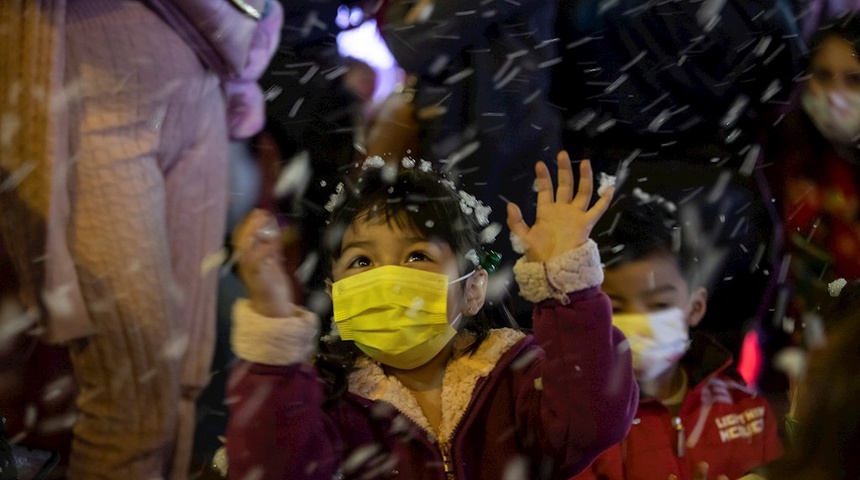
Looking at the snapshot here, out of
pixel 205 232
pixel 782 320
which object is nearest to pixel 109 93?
pixel 205 232

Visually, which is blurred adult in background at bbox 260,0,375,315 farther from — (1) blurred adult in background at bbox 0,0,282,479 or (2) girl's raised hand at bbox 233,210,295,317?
(2) girl's raised hand at bbox 233,210,295,317

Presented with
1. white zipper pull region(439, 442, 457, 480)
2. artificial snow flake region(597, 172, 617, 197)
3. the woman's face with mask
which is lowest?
white zipper pull region(439, 442, 457, 480)

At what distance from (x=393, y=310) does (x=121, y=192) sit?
0.44 m

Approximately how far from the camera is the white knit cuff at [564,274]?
45.8 inches

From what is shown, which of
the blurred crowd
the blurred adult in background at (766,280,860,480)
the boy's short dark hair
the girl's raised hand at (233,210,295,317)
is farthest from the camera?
the boy's short dark hair

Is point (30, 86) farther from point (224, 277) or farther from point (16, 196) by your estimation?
point (224, 277)

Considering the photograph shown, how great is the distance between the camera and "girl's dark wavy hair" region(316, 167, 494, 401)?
1322mm

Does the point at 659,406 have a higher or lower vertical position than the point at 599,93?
lower

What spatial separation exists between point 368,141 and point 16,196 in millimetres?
589

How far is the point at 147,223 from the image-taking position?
4.52 ft

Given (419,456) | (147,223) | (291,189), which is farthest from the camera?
(291,189)

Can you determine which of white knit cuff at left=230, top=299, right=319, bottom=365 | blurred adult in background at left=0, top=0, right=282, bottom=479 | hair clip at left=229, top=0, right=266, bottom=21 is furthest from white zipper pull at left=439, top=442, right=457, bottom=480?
hair clip at left=229, top=0, right=266, bottom=21

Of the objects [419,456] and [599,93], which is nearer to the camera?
[419,456]

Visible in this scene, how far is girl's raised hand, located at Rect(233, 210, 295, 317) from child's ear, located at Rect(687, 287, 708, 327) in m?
0.76
